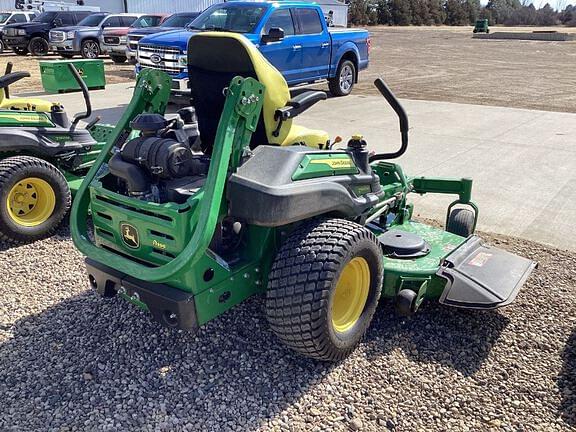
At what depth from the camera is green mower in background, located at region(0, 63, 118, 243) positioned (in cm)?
434

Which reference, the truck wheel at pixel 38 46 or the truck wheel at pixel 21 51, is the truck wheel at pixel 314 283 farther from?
the truck wheel at pixel 21 51

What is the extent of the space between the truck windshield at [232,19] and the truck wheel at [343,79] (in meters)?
2.77

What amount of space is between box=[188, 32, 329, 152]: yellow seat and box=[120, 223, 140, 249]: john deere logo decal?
754mm

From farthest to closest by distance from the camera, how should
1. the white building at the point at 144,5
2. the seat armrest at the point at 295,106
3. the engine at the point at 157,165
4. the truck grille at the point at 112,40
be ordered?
the white building at the point at 144,5
the truck grille at the point at 112,40
the seat armrest at the point at 295,106
the engine at the point at 157,165

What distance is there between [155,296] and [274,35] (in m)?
7.71

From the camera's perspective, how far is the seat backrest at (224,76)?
289 centimetres

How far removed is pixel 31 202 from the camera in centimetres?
460

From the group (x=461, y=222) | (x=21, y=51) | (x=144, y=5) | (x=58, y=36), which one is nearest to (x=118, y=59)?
(x=58, y=36)

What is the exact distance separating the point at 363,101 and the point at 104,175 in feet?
30.7

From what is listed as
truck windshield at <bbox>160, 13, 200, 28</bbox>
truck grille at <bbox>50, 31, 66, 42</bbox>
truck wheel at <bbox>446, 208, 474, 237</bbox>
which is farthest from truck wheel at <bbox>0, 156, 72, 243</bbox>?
truck grille at <bbox>50, 31, 66, 42</bbox>

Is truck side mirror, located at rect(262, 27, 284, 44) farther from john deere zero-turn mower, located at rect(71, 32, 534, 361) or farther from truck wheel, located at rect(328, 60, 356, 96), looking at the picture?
john deere zero-turn mower, located at rect(71, 32, 534, 361)

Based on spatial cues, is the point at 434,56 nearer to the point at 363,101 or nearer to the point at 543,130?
the point at 363,101

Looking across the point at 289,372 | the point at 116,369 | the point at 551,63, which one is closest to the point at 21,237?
the point at 116,369

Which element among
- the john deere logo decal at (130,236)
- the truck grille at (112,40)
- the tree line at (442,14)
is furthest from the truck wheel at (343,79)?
the tree line at (442,14)
